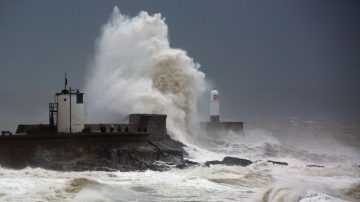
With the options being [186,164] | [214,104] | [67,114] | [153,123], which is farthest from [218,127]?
[67,114]

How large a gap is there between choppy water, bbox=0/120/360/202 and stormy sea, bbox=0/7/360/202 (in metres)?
0.02

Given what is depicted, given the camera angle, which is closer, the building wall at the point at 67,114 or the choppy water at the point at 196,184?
the choppy water at the point at 196,184

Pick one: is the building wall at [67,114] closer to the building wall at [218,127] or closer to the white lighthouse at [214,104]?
the building wall at [218,127]

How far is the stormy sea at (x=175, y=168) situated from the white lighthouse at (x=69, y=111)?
1844 mm

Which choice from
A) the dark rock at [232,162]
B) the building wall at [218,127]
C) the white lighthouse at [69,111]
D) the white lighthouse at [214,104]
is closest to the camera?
the white lighthouse at [69,111]

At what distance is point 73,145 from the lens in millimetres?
14258

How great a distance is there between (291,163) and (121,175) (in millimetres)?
6202

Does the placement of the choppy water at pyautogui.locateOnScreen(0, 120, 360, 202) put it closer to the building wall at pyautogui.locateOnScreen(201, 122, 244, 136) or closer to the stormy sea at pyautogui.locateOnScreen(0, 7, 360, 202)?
the stormy sea at pyautogui.locateOnScreen(0, 7, 360, 202)

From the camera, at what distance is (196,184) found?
12.7 meters

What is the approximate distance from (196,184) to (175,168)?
2085mm

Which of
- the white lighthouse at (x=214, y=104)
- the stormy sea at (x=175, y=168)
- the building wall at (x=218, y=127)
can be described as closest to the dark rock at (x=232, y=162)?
the stormy sea at (x=175, y=168)

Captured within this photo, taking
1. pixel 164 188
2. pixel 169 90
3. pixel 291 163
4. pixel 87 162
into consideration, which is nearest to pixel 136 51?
pixel 169 90

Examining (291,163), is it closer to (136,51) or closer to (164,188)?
(164,188)

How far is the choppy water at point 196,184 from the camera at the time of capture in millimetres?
10711
